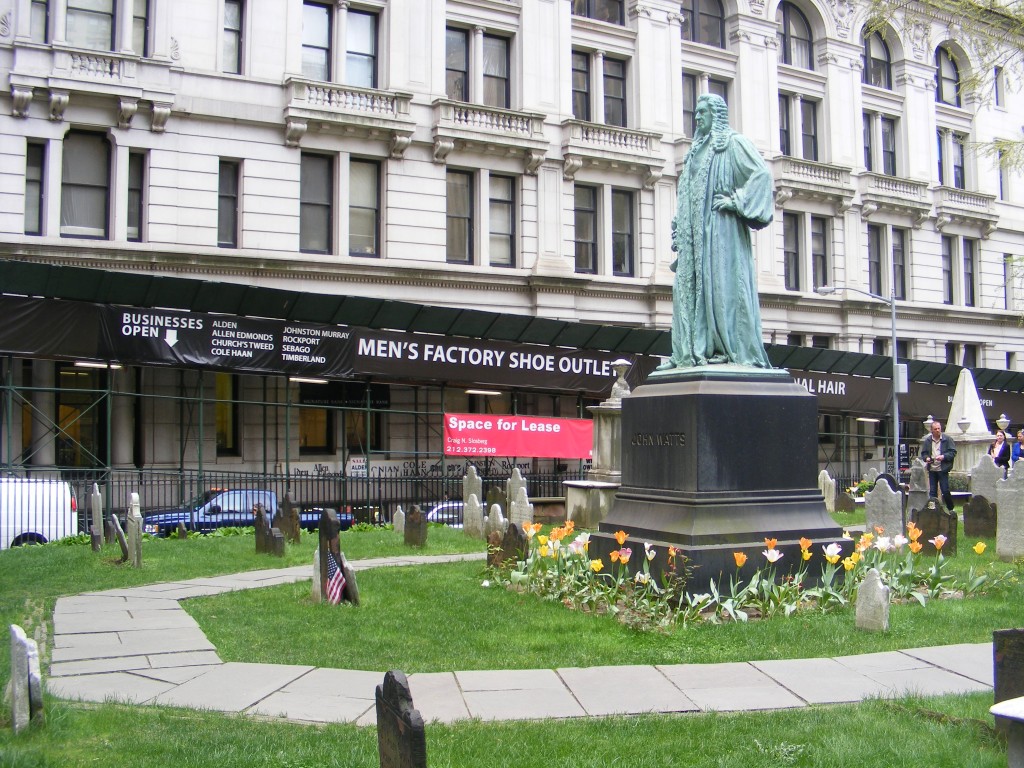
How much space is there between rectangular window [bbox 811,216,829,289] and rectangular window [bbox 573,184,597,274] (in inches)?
408

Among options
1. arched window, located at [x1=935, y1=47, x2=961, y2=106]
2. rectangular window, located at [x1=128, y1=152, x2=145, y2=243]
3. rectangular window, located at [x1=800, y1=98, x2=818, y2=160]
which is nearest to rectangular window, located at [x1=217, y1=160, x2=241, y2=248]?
rectangular window, located at [x1=128, y1=152, x2=145, y2=243]

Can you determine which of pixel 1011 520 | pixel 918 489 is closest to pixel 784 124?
pixel 918 489

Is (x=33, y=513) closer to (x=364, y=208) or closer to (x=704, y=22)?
(x=364, y=208)

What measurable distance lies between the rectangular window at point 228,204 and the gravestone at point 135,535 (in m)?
15.2

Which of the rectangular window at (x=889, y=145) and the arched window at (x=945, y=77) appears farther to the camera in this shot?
the arched window at (x=945, y=77)

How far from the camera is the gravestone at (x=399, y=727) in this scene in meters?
3.67

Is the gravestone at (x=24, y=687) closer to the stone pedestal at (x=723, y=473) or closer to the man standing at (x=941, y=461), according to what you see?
the stone pedestal at (x=723, y=473)

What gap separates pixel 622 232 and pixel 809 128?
1079 cm

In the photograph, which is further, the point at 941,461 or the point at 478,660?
the point at 941,461

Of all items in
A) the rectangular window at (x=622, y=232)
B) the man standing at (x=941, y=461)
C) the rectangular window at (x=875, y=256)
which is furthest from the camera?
the rectangular window at (x=875, y=256)

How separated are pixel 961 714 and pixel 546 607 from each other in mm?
4637

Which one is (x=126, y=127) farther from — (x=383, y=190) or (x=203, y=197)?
(x=383, y=190)

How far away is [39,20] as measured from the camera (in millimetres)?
25391

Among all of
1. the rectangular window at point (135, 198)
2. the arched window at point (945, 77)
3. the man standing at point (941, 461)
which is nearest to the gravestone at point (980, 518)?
the man standing at point (941, 461)
